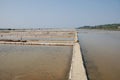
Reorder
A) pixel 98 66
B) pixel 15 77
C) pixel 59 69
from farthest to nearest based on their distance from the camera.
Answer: pixel 98 66
pixel 59 69
pixel 15 77

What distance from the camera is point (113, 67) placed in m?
10.0

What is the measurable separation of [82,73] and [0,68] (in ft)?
14.1

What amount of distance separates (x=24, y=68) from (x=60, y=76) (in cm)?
240

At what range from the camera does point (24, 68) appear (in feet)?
32.8

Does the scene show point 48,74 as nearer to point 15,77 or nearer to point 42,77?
point 42,77

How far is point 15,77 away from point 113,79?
3792 mm

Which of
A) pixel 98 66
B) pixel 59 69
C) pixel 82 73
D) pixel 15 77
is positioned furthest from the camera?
pixel 98 66

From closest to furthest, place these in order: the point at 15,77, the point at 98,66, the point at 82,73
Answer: the point at 82,73 < the point at 15,77 < the point at 98,66

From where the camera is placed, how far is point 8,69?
973 centimetres

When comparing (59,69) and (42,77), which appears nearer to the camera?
(42,77)

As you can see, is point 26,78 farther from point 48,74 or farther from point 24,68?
point 24,68

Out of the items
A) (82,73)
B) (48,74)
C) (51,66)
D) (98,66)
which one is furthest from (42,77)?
(98,66)

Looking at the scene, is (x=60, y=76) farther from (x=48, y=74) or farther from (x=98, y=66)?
(x=98, y=66)

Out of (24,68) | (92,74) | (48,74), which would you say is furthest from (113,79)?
(24,68)
